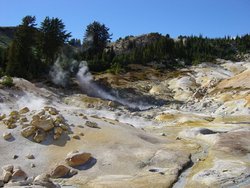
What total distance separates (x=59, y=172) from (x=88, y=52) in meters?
101

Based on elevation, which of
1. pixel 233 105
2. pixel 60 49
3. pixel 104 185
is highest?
pixel 60 49

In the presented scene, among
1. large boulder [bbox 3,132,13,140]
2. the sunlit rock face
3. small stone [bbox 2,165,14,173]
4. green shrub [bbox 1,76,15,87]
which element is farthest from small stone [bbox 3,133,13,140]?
green shrub [bbox 1,76,15,87]

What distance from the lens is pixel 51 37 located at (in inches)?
3765

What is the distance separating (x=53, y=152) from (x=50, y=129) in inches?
157

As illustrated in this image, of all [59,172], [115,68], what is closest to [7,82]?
[59,172]

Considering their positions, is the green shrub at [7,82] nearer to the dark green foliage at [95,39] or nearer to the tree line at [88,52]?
the tree line at [88,52]

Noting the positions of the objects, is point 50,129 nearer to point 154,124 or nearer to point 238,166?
point 238,166

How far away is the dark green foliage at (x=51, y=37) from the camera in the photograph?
9562cm

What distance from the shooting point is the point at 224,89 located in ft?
284

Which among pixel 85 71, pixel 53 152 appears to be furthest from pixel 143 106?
pixel 53 152

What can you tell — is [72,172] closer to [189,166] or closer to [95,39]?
[189,166]

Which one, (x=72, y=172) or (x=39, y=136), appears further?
(x=39, y=136)

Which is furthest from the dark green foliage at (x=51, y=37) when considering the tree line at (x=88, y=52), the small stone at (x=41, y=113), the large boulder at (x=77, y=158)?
the large boulder at (x=77, y=158)

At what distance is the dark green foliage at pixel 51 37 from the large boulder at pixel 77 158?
63.3 metres
